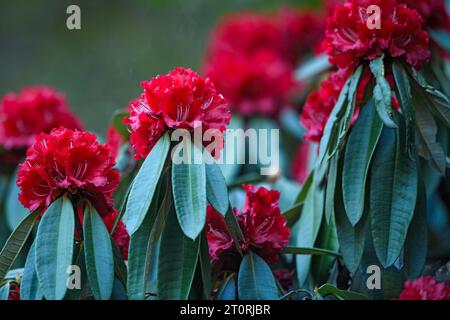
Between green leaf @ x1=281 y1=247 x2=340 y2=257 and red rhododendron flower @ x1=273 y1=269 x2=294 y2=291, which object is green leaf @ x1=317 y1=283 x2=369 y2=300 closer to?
green leaf @ x1=281 y1=247 x2=340 y2=257

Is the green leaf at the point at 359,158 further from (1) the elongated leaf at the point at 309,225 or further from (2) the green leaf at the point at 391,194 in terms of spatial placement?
(1) the elongated leaf at the point at 309,225

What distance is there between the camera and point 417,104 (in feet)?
4.82

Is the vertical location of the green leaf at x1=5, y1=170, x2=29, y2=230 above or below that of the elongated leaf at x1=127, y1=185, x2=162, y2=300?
above

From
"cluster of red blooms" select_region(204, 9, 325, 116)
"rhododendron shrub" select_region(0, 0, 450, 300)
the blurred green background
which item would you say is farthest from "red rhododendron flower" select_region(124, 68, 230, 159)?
the blurred green background

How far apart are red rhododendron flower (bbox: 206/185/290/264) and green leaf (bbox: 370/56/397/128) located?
23cm

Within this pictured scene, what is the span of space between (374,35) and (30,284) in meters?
0.73

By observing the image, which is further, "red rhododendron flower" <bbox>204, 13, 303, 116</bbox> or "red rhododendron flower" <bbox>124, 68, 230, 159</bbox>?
"red rhododendron flower" <bbox>204, 13, 303, 116</bbox>

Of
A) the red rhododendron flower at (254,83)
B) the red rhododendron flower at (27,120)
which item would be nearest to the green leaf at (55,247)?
the red rhododendron flower at (27,120)

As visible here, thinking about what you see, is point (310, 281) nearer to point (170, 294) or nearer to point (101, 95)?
point (170, 294)

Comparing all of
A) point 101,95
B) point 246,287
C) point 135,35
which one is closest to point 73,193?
point 246,287

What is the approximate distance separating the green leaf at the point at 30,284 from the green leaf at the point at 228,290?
11.6 inches

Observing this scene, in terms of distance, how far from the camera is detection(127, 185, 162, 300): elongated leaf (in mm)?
1241

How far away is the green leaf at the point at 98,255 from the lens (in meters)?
1.24

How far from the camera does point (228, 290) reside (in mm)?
1368
